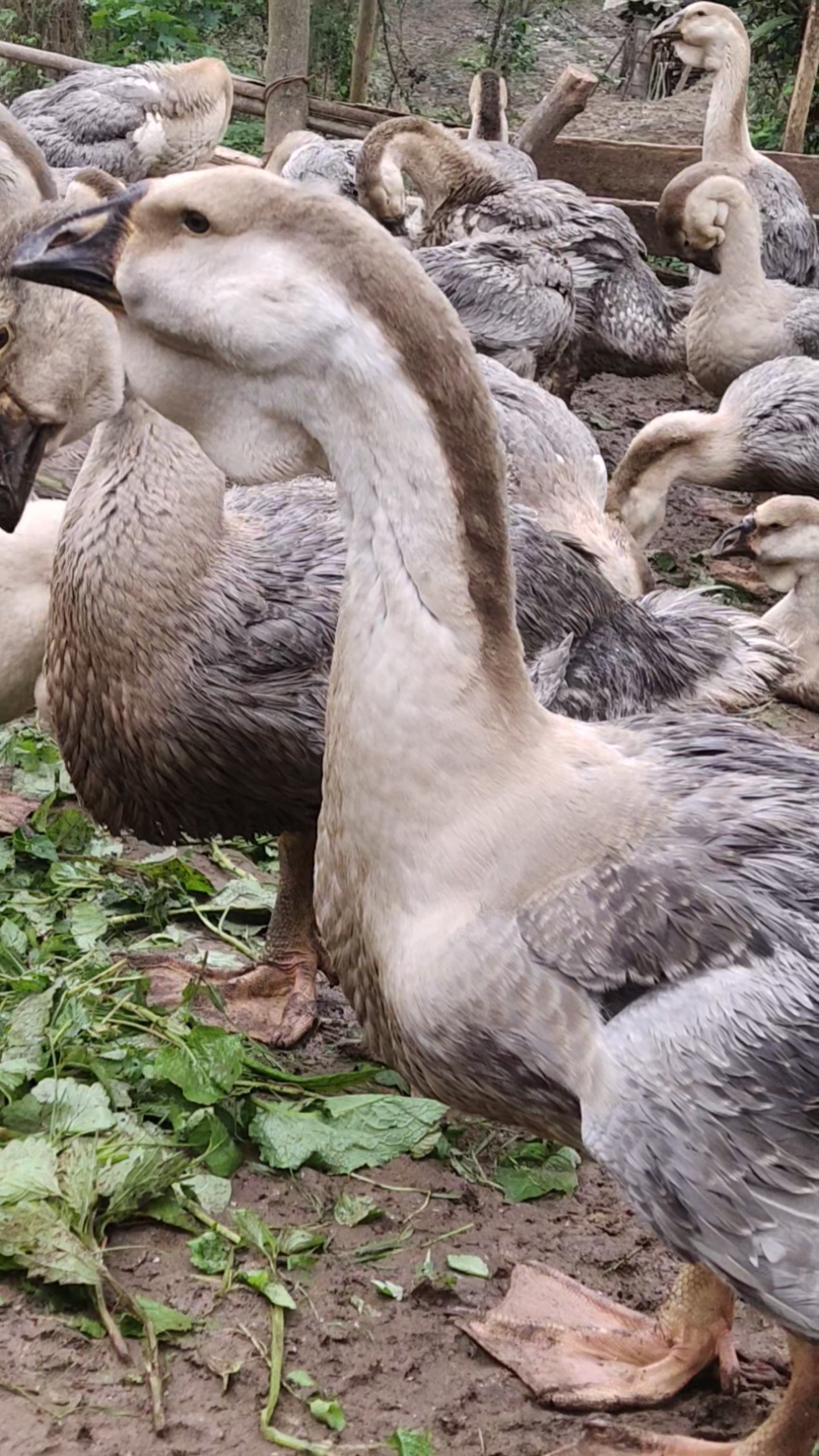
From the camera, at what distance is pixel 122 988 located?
4219 millimetres

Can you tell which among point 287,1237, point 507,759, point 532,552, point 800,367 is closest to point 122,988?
point 287,1237

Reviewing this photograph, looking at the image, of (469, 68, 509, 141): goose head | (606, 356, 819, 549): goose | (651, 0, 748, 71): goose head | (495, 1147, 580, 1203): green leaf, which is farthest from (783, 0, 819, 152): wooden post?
(495, 1147, 580, 1203): green leaf

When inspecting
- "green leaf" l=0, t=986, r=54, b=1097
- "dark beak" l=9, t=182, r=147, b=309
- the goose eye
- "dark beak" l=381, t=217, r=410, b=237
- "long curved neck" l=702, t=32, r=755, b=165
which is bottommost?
"green leaf" l=0, t=986, r=54, b=1097

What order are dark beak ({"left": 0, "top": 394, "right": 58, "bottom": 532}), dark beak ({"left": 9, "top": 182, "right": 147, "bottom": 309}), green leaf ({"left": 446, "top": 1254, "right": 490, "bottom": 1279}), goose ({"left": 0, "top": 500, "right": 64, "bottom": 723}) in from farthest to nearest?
1. goose ({"left": 0, "top": 500, "right": 64, "bottom": 723})
2. dark beak ({"left": 0, "top": 394, "right": 58, "bottom": 532})
3. green leaf ({"left": 446, "top": 1254, "right": 490, "bottom": 1279})
4. dark beak ({"left": 9, "top": 182, "right": 147, "bottom": 309})

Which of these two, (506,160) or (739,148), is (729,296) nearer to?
(506,160)

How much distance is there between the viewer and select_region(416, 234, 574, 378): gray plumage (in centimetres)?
798

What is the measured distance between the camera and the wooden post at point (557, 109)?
1165 centimetres

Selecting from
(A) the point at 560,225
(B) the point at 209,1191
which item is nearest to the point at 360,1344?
(B) the point at 209,1191

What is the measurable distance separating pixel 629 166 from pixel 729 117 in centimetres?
138

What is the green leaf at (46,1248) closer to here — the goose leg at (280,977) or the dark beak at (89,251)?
the goose leg at (280,977)

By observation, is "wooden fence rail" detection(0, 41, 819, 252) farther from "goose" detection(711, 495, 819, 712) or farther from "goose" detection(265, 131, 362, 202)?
"goose" detection(711, 495, 819, 712)

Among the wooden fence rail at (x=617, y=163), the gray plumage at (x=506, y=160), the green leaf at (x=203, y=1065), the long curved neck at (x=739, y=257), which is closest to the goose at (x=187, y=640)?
the green leaf at (x=203, y=1065)

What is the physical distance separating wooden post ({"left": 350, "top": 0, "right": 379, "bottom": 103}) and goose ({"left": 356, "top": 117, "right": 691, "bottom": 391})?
5202mm

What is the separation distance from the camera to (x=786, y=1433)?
287cm
